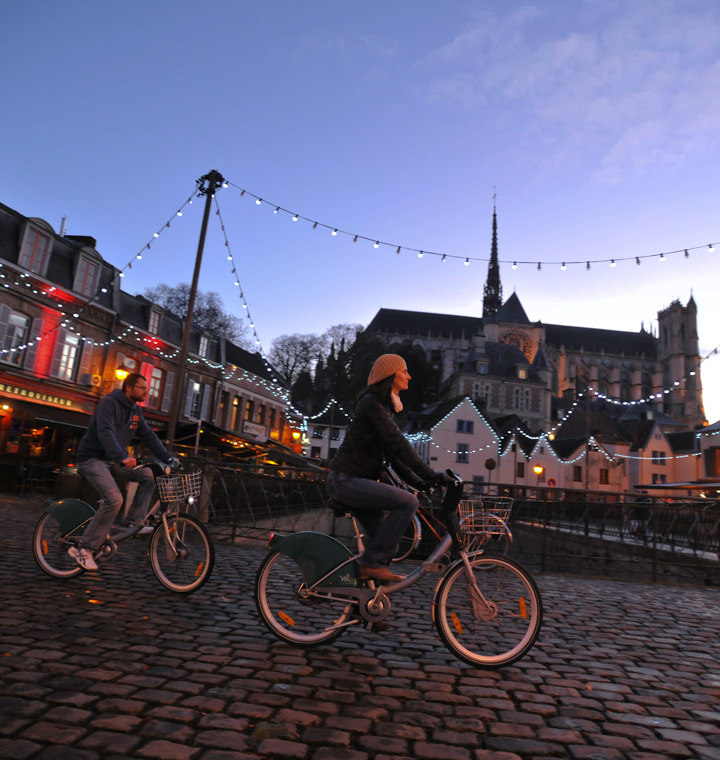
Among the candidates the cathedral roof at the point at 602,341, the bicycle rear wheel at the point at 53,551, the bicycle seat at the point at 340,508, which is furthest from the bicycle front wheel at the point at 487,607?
the cathedral roof at the point at 602,341

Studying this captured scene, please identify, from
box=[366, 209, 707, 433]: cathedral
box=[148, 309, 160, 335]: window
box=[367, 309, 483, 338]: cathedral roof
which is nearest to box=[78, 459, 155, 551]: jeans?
box=[148, 309, 160, 335]: window

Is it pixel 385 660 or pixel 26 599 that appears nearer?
pixel 385 660

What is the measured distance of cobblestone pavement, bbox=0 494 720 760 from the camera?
7.30 ft

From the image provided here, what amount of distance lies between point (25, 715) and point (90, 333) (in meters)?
22.3

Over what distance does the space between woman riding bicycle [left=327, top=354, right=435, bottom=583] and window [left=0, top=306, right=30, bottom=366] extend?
18852 millimetres

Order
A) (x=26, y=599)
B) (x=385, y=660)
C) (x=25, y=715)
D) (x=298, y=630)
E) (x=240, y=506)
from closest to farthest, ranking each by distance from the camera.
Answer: (x=25, y=715) < (x=385, y=660) < (x=298, y=630) < (x=26, y=599) < (x=240, y=506)

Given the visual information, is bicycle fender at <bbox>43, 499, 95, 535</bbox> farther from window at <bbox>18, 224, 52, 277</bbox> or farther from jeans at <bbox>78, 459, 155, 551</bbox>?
window at <bbox>18, 224, 52, 277</bbox>

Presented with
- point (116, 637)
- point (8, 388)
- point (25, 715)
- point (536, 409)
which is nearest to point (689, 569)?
point (116, 637)

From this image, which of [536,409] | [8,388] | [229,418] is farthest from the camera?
[536,409]

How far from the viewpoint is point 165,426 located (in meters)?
26.2

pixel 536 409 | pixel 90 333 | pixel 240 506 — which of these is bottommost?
pixel 240 506

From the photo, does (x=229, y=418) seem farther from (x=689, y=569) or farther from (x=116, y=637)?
(x=116, y=637)

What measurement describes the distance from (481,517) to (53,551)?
383 cm

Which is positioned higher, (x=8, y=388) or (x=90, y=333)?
(x=90, y=333)
